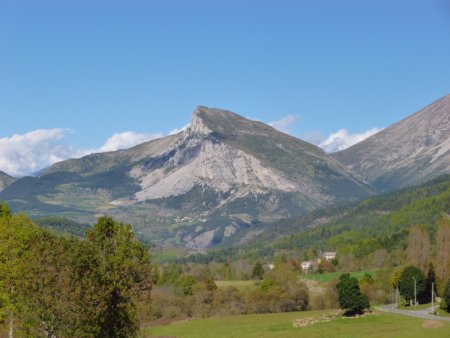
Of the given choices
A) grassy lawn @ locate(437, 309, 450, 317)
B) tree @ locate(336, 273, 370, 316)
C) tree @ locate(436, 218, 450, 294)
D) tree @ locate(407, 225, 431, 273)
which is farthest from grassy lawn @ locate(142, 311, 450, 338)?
tree @ locate(407, 225, 431, 273)

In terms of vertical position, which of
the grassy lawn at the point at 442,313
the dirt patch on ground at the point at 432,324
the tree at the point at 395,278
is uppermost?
the tree at the point at 395,278

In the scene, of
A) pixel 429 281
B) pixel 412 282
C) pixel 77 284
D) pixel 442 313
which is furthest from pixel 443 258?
pixel 77 284

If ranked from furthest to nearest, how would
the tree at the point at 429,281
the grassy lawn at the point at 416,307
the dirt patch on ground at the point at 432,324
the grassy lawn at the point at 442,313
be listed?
the tree at the point at 429,281 < the grassy lawn at the point at 416,307 < the grassy lawn at the point at 442,313 < the dirt patch on ground at the point at 432,324

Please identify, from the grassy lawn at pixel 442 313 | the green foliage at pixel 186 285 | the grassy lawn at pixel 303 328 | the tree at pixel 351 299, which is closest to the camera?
the grassy lawn at pixel 303 328

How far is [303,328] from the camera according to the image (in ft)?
391

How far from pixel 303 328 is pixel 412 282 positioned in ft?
125

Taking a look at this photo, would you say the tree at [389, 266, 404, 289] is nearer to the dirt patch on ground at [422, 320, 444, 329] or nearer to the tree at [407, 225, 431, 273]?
the tree at [407, 225, 431, 273]

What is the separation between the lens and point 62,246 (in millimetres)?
55469

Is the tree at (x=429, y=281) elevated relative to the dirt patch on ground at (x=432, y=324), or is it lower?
elevated

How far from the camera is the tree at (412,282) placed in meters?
147

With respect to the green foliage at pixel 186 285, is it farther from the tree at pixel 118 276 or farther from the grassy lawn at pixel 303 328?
the tree at pixel 118 276

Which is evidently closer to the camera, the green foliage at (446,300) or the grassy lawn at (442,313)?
the grassy lawn at (442,313)

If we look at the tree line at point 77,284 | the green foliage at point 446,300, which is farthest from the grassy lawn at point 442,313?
the tree line at point 77,284

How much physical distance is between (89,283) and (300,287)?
119 meters
